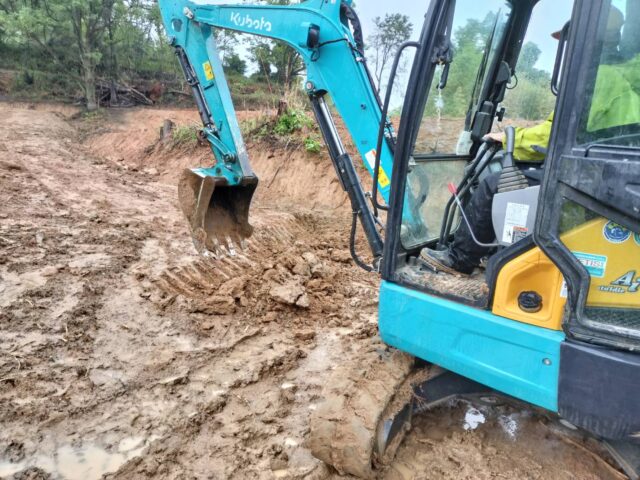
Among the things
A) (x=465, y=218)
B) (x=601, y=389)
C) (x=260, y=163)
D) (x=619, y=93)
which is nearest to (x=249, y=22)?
(x=465, y=218)

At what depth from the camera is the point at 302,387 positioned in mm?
3205

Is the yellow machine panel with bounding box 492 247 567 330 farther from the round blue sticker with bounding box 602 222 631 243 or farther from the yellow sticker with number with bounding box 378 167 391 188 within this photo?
the yellow sticker with number with bounding box 378 167 391 188

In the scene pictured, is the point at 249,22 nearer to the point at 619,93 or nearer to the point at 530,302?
the point at 619,93

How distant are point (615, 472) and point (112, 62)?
67.0 ft

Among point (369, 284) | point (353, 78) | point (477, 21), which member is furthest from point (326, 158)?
point (477, 21)

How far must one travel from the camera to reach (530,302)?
1965mm

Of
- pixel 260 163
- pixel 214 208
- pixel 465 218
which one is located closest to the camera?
pixel 465 218

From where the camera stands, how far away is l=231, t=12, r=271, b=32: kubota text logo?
10.9 feet

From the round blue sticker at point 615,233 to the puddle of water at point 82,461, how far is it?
2302 mm

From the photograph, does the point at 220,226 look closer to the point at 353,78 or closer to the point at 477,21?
the point at 353,78

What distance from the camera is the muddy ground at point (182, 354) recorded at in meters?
2.49

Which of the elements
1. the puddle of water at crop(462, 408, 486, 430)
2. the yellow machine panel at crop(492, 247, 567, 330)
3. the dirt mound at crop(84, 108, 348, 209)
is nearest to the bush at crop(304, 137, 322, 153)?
the dirt mound at crop(84, 108, 348, 209)

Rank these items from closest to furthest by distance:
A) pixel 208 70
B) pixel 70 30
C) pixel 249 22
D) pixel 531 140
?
pixel 531 140
pixel 249 22
pixel 208 70
pixel 70 30

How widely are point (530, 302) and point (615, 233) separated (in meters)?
0.40
